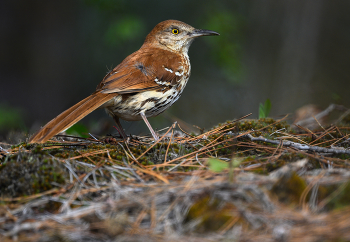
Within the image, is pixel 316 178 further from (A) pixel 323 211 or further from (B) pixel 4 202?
(B) pixel 4 202

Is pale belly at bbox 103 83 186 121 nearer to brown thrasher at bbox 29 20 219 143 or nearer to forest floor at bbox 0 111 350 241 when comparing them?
brown thrasher at bbox 29 20 219 143

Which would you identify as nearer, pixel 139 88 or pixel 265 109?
pixel 139 88

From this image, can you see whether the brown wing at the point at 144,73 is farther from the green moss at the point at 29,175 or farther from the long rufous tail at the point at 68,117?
the green moss at the point at 29,175

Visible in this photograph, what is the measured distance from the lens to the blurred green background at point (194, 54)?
16.3 feet

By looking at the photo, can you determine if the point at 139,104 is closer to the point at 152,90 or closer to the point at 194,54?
the point at 152,90

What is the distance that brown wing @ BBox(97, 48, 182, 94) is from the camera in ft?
9.88

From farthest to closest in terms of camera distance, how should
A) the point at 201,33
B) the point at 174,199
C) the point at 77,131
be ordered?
the point at 201,33 → the point at 77,131 → the point at 174,199

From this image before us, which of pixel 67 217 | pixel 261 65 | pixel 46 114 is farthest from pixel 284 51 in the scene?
pixel 67 217

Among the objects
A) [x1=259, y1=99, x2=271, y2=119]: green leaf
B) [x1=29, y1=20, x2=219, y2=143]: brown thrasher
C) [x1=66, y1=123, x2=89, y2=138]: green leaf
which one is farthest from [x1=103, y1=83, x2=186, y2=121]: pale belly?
[x1=259, y1=99, x2=271, y2=119]: green leaf

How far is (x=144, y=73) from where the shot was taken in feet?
10.5

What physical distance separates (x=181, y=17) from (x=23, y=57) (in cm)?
355

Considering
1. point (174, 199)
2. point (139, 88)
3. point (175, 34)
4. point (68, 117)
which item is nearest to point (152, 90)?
point (139, 88)

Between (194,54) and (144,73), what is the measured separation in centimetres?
293

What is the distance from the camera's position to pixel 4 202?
1760 millimetres
